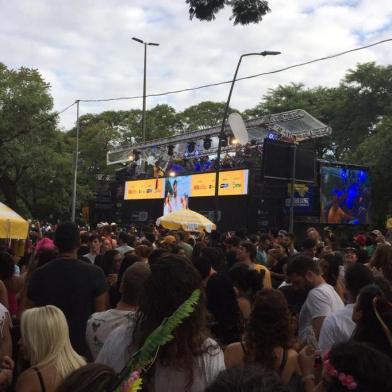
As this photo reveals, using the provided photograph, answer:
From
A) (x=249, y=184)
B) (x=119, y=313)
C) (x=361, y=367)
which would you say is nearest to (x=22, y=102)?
(x=249, y=184)

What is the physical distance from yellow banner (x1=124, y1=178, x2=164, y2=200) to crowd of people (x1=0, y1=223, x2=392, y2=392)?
27.1m

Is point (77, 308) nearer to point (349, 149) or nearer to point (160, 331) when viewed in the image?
point (160, 331)

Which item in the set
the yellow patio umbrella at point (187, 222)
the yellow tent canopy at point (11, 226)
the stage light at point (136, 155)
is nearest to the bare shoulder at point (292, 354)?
the yellow tent canopy at point (11, 226)

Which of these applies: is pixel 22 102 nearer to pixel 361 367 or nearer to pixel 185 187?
pixel 185 187

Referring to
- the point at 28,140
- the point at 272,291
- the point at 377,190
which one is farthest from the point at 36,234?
the point at 377,190

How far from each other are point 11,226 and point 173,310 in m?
6.43

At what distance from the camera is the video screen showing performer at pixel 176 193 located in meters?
31.1

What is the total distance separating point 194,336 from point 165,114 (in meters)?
55.8

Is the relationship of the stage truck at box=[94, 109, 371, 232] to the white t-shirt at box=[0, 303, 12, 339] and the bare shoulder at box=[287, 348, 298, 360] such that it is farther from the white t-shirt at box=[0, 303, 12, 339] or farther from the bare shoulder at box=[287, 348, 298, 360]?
the bare shoulder at box=[287, 348, 298, 360]

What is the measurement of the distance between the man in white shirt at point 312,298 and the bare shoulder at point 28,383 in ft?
8.38

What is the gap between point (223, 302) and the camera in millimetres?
4723

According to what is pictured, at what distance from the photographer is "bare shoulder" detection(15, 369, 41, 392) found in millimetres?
2734

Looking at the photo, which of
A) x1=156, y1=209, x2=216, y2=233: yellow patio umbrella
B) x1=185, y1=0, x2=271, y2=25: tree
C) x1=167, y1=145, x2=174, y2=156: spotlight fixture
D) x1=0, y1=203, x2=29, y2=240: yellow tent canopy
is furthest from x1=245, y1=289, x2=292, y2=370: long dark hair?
x1=167, y1=145, x2=174, y2=156: spotlight fixture

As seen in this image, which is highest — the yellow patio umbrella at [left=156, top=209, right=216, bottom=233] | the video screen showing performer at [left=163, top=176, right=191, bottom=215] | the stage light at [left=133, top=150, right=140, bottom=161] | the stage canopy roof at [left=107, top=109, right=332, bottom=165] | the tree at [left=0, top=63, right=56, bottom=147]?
the tree at [left=0, top=63, right=56, bottom=147]
